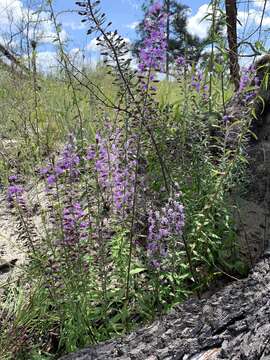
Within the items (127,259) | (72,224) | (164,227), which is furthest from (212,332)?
(127,259)

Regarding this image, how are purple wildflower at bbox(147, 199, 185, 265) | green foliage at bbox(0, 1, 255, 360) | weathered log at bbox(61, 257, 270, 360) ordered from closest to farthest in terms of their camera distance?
weathered log at bbox(61, 257, 270, 360), purple wildflower at bbox(147, 199, 185, 265), green foliage at bbox(0, 1, 255, 360)

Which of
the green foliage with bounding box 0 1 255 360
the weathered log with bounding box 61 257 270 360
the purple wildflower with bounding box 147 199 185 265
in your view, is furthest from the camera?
the green foliage with bounding box 0 1 255 360

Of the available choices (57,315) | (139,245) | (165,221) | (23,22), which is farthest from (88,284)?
(23,22)

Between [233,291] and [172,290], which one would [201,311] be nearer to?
[233,291]

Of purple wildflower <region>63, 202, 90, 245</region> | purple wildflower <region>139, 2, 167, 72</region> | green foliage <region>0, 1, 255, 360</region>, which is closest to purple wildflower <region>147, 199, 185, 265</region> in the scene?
green foliage <region>0, 1, 255, 360</region>

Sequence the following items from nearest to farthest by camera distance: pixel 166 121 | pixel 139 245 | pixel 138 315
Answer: pixel 138 315
pixel 139 245
pixel 166 121

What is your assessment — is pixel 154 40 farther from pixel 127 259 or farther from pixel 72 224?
pixel 127 259

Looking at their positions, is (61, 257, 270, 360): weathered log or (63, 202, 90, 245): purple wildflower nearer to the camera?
(61, 257, 270, 360): weathered log

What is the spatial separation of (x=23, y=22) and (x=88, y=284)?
229 cm

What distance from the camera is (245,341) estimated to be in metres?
1.20

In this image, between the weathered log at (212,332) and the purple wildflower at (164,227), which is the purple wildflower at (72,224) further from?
the weathered log at (212,332)

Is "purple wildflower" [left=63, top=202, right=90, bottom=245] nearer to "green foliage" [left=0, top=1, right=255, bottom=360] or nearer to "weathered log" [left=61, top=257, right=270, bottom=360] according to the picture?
"green foliage" [left=0, top=1, right=255, bottom=360]

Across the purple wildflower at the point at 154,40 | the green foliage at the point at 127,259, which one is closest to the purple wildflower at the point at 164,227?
the green foliage at the point at 127,259

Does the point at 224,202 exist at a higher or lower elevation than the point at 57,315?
higher
